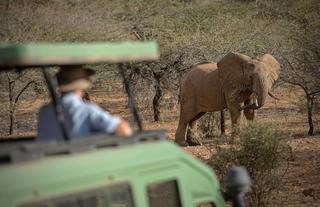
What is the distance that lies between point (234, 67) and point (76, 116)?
36.0ft

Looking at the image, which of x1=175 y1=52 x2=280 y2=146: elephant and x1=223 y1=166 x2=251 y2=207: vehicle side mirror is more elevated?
x1=175 y1=52 x2=280 y2=146: elephant

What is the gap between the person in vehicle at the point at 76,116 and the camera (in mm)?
3548

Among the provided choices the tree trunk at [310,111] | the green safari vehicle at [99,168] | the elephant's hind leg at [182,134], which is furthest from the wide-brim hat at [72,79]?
the elephant's hind leg at [182,134]

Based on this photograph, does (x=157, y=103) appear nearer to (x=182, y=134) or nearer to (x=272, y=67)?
(x=182, y=134)

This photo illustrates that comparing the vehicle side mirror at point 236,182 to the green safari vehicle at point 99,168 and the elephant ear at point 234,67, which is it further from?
the elephant ear at point 234,67

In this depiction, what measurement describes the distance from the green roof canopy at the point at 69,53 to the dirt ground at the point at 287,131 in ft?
15.9

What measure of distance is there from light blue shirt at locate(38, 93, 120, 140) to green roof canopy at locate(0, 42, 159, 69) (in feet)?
1.01

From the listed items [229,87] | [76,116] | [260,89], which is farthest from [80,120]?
[229,87]

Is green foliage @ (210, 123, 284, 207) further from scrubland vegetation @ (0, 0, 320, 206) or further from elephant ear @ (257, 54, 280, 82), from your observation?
elephant ear @ (257, 54, 280, 82)

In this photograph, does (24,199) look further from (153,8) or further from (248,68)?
(153,8)

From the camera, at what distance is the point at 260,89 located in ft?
44.6

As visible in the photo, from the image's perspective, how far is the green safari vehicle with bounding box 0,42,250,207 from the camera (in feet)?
9.36

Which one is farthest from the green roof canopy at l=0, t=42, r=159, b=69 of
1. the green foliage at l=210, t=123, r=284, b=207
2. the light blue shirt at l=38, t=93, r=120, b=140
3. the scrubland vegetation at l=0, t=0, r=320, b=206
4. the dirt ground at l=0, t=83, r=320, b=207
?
the dirt ground at l=0, t=83, r=320, b=207

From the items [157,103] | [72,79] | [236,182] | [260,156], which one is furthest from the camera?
[157,103]
